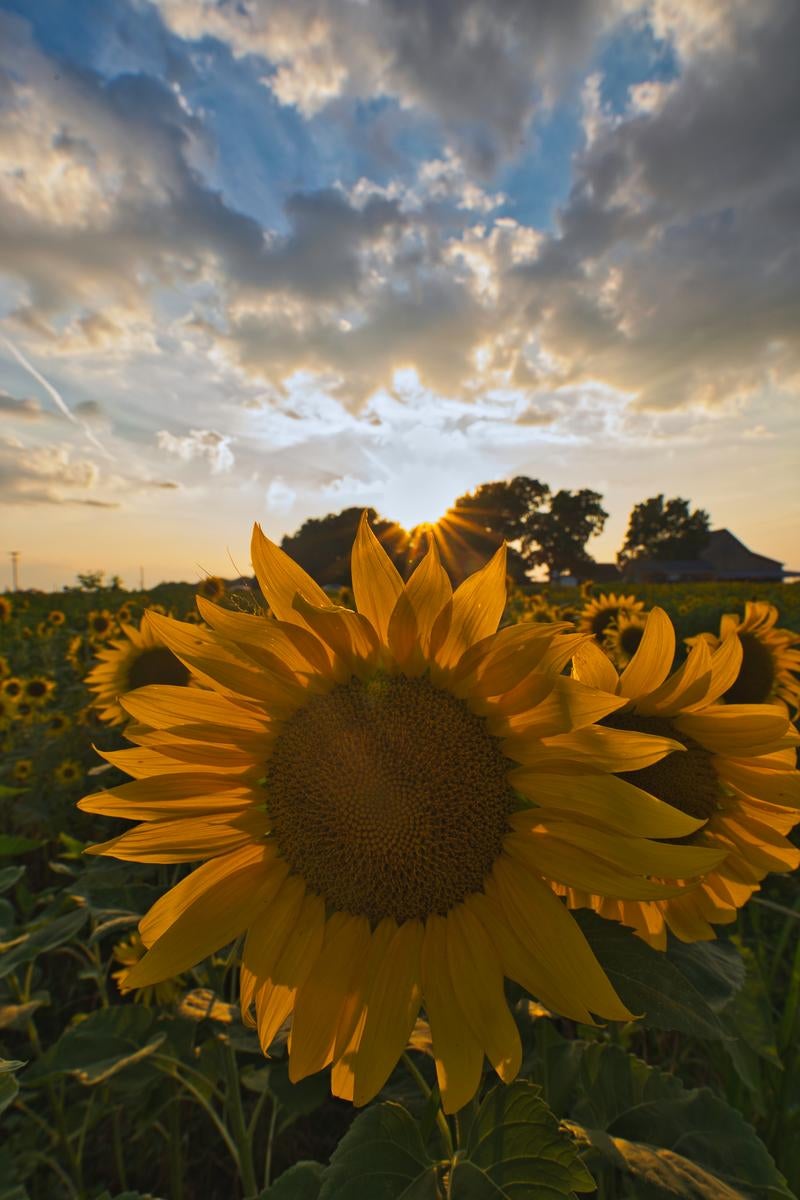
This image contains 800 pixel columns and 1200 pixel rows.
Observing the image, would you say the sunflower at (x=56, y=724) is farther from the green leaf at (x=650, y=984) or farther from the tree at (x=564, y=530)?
the tree at (x=564, y=530)

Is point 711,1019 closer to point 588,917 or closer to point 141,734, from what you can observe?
point 588,917

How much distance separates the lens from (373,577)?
0.98 metres

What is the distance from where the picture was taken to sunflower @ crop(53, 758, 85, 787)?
4.73 meters

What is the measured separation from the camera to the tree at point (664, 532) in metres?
68.7

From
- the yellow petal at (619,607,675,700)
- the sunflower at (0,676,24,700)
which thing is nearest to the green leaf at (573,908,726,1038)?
the yellow petal at (619,607,675,700)

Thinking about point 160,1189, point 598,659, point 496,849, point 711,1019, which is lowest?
point 160,1189

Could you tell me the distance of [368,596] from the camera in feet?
3.22

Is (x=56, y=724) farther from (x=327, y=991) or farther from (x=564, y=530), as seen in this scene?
(x=564, y=530)

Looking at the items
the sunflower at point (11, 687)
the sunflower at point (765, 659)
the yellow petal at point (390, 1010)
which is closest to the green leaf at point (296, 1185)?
the yellow petal at point (390, 1010)

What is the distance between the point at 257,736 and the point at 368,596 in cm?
30

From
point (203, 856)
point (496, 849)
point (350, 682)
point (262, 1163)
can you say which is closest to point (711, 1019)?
point (496, 849)

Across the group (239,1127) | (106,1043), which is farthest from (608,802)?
(106,1043)

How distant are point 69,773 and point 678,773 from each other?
493 cm

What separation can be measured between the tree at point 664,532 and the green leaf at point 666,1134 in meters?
72.8
